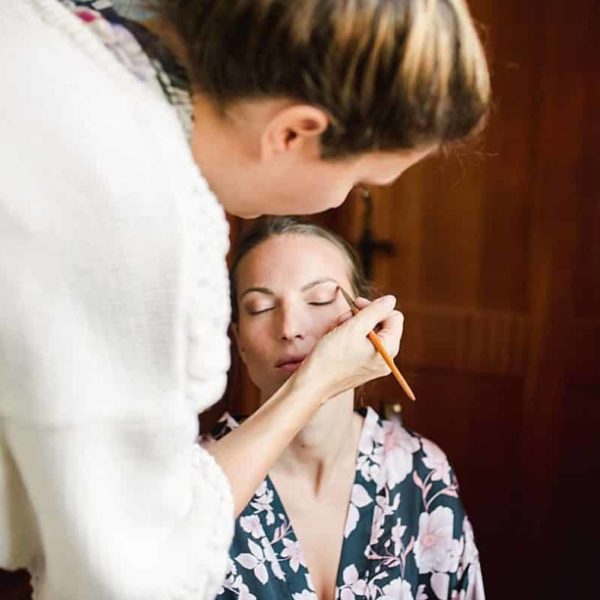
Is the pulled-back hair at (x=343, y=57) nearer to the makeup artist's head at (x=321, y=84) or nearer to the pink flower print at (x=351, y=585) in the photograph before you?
the makeup artist's head at (x=321, y=84)

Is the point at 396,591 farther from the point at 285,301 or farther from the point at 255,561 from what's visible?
the point at 285,301

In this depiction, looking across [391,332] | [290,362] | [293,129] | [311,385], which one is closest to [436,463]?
[290,362]

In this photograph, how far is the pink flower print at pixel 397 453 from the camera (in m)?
1.49

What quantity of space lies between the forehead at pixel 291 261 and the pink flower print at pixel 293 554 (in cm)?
35

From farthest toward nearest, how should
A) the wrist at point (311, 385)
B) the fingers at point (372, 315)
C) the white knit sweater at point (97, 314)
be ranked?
the fingers at point (372, 315) → the wrist at point (311, 385) → the white knit sweater at point (97, 314)

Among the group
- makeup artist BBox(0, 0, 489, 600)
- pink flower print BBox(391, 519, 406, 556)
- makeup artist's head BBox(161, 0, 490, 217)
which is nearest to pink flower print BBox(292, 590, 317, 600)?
pink flower print BBox(391, 519, 406, 556)

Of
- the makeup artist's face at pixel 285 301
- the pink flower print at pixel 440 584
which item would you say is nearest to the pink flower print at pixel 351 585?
the pink flower print at pixel 440 584

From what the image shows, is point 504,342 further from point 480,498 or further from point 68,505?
point 68,505

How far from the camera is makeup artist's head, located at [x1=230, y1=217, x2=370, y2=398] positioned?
1403mm

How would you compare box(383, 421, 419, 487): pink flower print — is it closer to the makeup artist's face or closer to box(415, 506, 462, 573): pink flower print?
box(415, 506, 462, 573): pink flower print

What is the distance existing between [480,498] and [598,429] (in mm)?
289

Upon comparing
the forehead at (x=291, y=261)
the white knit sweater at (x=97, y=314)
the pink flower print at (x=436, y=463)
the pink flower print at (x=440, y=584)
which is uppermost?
the white knit sweater at (x=97, y=314)

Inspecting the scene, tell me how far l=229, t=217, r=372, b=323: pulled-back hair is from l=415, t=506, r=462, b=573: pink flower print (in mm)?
325

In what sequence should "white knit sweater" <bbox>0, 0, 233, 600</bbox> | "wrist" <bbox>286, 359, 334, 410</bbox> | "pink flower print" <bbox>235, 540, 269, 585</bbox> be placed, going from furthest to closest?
1. "pink flower print" <bbox>235, 540, 269, 585</bbox>
2. "wrist" <bbox>286, 359, 334, 410</bbox>
3. "white knit sweater" <bbox>0, 0, 233, 600</bbox>
